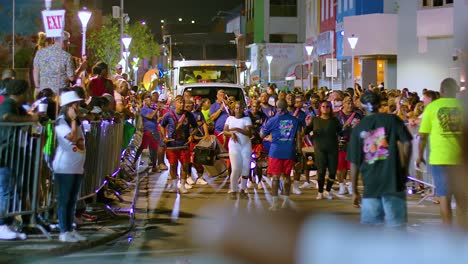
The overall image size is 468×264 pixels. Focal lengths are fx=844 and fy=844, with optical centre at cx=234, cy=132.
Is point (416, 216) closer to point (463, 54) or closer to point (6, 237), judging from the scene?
point (6, 237)

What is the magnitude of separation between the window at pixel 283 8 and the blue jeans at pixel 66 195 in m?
62.5

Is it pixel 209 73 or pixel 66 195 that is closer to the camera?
pixel 66 195

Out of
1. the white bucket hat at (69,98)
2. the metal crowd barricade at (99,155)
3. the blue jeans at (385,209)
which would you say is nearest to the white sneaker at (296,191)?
the metal crowd barricade at (99,155)

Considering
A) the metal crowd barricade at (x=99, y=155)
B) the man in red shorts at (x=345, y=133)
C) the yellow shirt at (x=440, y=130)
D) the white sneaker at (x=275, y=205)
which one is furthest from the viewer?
the man in red shorts at (x=345, y=133)

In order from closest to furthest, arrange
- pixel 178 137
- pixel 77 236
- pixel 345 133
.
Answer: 1. pixel 77 236
2. pixel 345 133
3. pixel 178 137

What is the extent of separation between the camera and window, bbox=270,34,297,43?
72.1 meters

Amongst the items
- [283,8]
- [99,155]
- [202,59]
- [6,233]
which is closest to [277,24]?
[283,8]

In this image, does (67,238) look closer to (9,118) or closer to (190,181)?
(9,118)

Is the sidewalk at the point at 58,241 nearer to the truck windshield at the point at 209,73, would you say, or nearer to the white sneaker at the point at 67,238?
the white sneaker at the point at 67,238

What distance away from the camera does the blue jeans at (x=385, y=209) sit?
8273 millimetres

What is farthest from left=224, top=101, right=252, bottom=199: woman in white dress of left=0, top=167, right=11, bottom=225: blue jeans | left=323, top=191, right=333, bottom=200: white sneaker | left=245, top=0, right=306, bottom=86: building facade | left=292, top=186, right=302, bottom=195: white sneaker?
left=245, top=0, right=306, bottom=86: building facade

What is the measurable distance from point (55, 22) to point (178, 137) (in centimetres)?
381

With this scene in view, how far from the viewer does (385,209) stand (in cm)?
840

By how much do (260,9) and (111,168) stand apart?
193 ft
